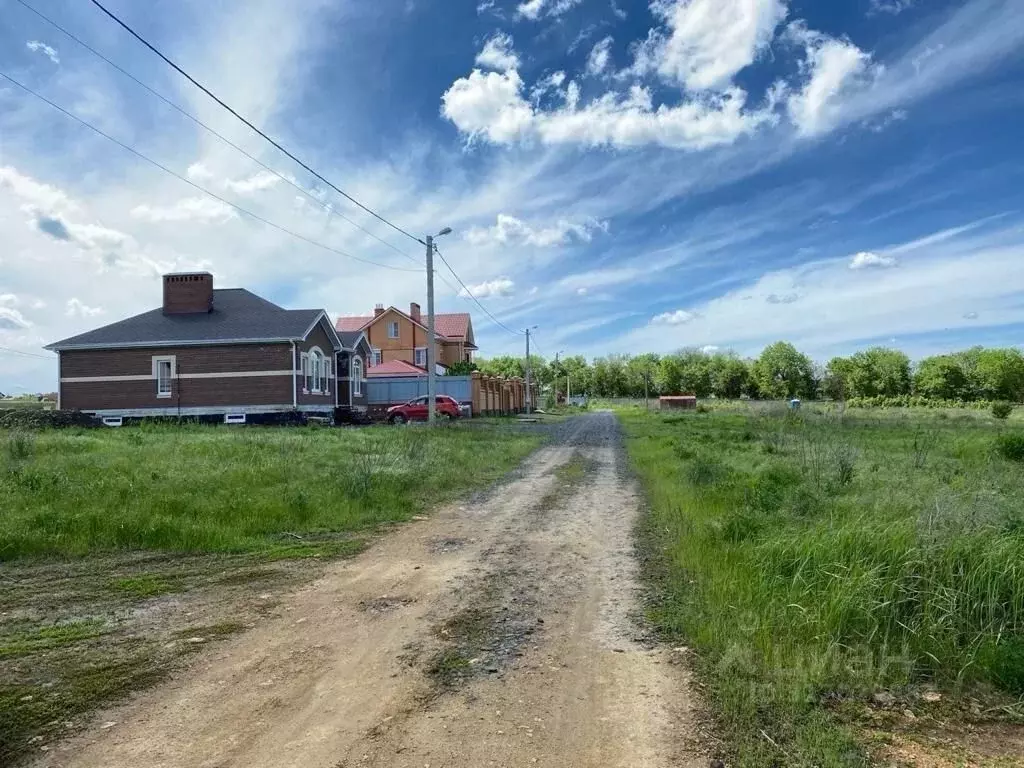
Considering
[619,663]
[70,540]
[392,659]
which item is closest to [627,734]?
[619,663]

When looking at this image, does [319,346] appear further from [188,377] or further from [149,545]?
[149,545]

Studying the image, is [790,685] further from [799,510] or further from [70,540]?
[70,540]

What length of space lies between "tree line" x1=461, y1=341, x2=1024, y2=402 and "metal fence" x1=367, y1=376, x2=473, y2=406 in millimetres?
37259

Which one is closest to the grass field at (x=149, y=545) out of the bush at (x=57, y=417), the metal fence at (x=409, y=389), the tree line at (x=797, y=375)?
the bush at (x=57, y=417)

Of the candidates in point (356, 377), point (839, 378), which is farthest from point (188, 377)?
point (839, 378)

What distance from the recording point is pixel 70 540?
25.0ft

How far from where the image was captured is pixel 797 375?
10556cm

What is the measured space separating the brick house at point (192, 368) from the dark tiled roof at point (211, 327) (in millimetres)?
46

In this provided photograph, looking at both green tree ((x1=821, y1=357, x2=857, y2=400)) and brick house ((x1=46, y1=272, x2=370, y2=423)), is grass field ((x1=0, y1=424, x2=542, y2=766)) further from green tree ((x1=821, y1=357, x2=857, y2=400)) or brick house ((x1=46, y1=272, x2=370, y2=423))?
green tree ((x1=821, y1=357, x2=857, y2=400))

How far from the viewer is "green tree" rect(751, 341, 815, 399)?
346 feet

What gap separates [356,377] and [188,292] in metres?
9.80

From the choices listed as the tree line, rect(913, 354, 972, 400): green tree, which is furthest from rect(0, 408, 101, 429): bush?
rect(913, 354, 972, 400): green tree

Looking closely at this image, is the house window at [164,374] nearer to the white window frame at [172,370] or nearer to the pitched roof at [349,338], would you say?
the white window frame at [172,370]

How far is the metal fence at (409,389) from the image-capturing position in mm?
40566
